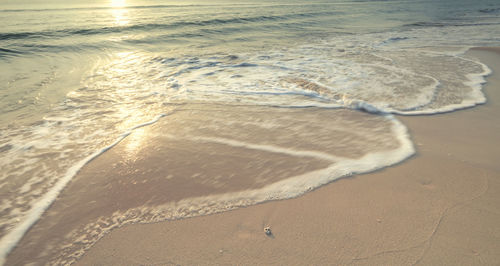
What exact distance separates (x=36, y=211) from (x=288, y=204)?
2.18m

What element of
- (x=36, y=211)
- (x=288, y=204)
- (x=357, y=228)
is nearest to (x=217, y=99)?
(x=288, y=204)

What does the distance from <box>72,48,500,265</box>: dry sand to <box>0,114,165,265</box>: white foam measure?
667 mm

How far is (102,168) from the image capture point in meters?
2.91

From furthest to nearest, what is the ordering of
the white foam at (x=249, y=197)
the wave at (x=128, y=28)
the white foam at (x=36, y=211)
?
the wave at (x=128, y=28)
the white foam at (x=249, y=197)
the white foam at (x=36, y=211)

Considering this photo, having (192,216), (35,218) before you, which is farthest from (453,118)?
(35,218)

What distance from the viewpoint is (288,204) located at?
2320 mm

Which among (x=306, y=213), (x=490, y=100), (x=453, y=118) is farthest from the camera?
(x=490, y=100)

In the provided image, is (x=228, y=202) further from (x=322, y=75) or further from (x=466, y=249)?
(x=322, y=75)

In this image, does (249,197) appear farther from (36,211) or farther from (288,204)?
(36,211)

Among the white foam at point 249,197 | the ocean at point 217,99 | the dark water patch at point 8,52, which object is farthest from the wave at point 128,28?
the white foam at point 249,197

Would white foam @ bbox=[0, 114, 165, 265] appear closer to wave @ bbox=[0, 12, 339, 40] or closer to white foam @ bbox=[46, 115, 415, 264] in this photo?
white foam @ bbox=[46, 115, 415, 264]

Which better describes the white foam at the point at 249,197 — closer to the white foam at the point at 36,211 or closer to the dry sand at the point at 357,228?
the dry sand at the point at 357,228

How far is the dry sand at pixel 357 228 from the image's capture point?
6.00 ft

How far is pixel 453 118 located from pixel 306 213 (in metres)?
3.00
